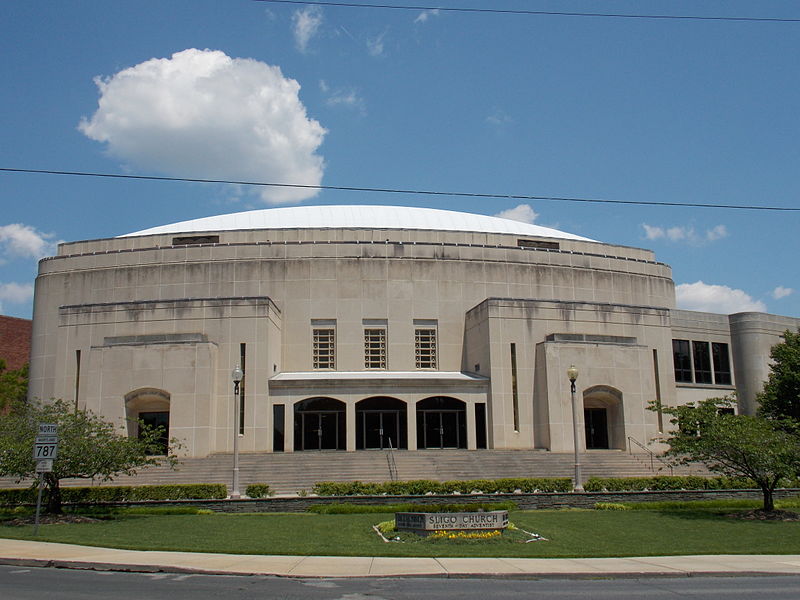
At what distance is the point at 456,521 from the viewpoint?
2061 cm

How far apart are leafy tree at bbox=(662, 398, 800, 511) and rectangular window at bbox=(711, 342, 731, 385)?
93.7 ft

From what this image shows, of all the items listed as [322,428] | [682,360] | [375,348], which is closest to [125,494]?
[322,428]

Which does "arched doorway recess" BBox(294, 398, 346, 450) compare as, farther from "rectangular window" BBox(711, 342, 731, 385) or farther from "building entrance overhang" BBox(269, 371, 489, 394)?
"rectangular window" BBox(711, 342, 731, 385)

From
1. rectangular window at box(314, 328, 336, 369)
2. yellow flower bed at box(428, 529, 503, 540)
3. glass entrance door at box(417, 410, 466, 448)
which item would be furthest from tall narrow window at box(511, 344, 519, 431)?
yellow flower bed at box(428, 529, 503, 540)

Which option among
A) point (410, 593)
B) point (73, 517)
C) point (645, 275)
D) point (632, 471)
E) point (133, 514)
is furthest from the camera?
point (645, 275)

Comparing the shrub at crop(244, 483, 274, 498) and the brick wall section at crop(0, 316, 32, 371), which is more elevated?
the brick wall section at crop(0, 316, 32, 371)

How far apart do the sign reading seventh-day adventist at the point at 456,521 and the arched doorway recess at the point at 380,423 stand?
2436cm

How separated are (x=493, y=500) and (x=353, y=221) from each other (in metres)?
31.0

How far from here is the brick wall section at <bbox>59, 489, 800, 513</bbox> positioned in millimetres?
29453

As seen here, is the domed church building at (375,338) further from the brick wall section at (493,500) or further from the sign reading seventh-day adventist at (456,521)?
the sign reading seventh-day adventist at (456,521)

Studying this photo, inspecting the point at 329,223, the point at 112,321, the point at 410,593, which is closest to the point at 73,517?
the point at 410,593

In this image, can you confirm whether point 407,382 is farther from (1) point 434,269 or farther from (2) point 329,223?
(2) point 329,223

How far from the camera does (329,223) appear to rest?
56.9 m

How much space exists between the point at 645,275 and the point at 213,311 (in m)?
29.5
